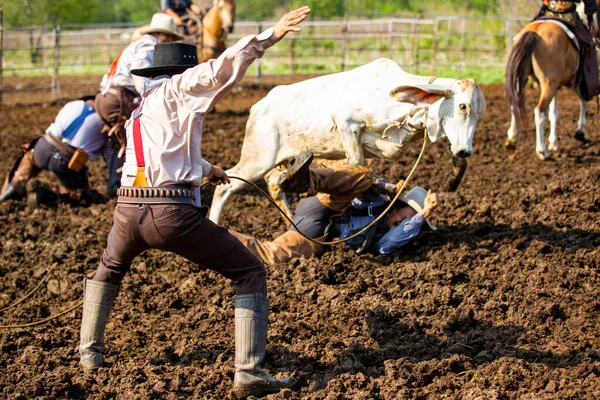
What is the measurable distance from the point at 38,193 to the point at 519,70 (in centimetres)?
537

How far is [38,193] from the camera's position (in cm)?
770

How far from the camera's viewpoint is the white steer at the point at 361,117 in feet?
17.8

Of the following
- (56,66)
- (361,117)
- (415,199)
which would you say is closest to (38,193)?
(361,117)

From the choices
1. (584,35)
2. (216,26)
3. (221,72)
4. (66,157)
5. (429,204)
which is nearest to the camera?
(221,72)

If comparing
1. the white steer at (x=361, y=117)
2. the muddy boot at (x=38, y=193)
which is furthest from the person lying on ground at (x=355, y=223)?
the muddy boot at (x=38, y=193)

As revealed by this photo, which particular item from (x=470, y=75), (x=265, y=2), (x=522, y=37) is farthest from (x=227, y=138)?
(x=265, y=2)

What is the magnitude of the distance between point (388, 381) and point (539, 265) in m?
1.93

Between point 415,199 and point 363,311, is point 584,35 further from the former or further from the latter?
point 363,311

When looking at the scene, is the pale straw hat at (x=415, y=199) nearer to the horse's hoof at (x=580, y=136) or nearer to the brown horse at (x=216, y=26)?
the horse's hoof at (x=580, y=136)

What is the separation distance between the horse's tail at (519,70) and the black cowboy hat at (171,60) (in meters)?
5.24

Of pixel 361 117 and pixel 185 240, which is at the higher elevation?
pixel 361 117

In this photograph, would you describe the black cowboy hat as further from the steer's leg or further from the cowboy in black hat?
the steer's leg

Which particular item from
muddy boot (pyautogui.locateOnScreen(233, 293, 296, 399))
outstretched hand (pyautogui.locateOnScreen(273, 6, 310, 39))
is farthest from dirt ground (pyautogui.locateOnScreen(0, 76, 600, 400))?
outstretched hand (pyautogui.locateOnScreen(273, 6, 310, 39))

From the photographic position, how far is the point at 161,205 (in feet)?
12.3
